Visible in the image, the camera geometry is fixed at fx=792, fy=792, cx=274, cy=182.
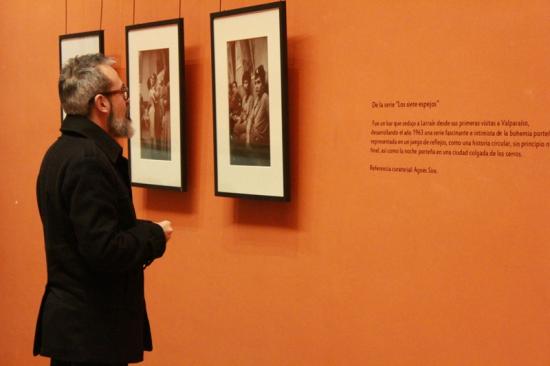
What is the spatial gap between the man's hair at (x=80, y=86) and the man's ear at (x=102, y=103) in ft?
0.06

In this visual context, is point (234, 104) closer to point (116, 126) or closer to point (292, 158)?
point (292, 158)

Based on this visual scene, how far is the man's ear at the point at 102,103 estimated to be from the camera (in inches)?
117

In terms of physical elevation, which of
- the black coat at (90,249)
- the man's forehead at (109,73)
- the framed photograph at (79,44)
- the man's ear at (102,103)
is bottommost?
the black coat at (90,249)


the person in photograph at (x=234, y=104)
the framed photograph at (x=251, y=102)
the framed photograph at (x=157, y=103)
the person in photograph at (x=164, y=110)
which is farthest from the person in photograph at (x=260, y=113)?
the person in photograph at (x=164, y=110)

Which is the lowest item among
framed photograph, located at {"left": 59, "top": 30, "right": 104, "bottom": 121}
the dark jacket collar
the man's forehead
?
the dark jacket collar

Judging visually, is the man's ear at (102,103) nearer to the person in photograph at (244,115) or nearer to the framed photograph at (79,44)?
the person in photograph at (244,115)

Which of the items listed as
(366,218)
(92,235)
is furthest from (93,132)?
(366,218)

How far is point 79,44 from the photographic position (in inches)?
185

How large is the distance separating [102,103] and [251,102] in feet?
2.90

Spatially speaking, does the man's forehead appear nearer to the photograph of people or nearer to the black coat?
the black coat

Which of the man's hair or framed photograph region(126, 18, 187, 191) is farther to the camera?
framed photograph region(126, 18, 187, 191)

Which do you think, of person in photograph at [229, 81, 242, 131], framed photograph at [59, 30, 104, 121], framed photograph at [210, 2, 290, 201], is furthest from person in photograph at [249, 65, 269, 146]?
framed photograph at [59, 30, 104, 121]

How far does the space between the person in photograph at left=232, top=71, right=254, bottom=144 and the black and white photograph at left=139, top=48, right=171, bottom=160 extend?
55 centimetres

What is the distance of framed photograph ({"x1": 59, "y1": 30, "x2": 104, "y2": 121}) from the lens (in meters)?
4.59
